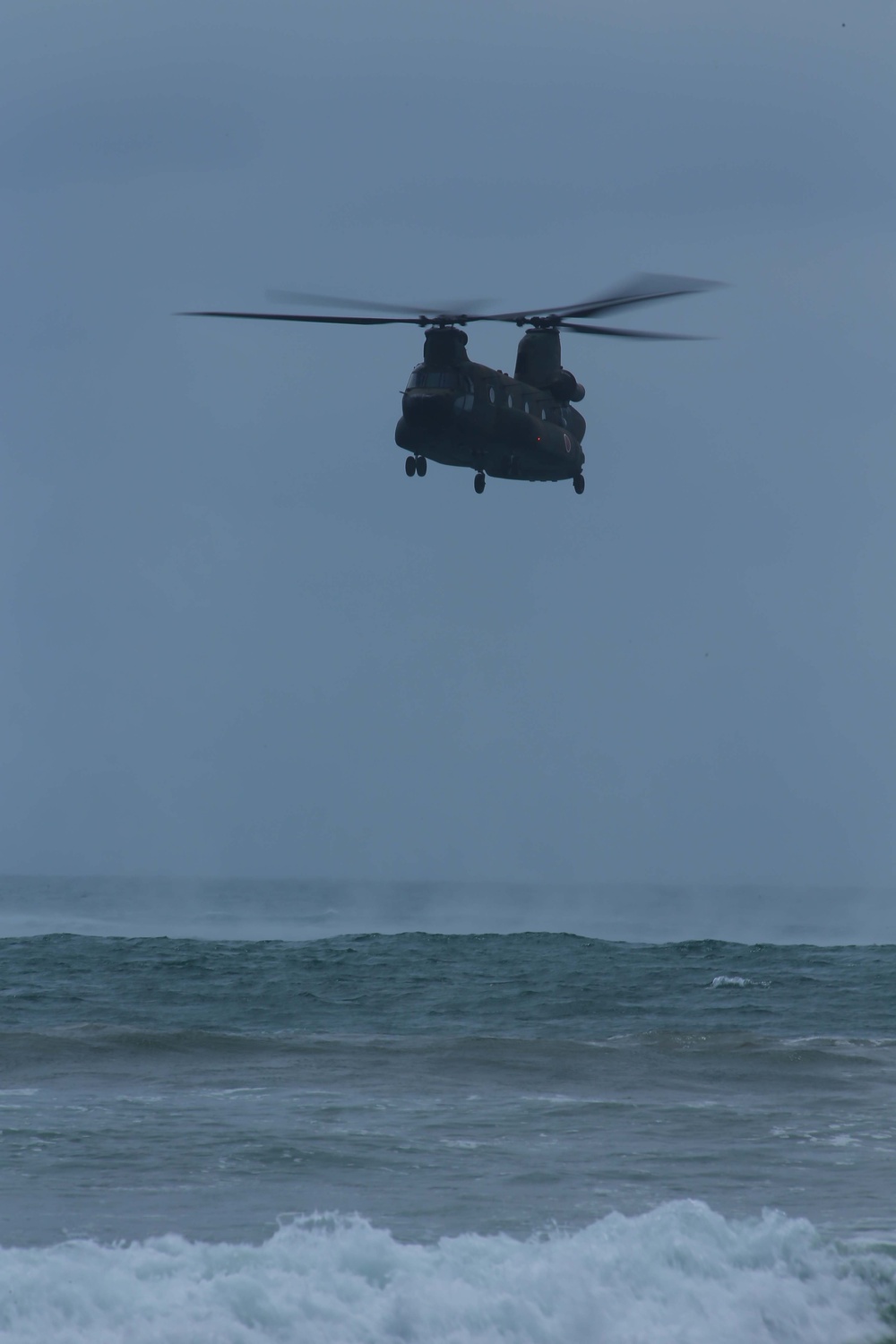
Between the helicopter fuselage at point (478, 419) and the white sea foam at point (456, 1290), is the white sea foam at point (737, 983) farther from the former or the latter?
the white sea foam at point (456, 1290)

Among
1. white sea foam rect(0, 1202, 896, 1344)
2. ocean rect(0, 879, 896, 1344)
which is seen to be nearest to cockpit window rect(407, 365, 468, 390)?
ocean rect(0, 879, 896, 1344)

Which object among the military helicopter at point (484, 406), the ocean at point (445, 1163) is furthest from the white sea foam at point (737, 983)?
the military helicopter at point (484, 406)

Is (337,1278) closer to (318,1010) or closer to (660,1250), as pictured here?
(660,1250)

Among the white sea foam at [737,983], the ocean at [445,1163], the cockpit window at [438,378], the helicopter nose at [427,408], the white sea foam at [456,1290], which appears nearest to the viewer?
the white sea foam at [456,1290]

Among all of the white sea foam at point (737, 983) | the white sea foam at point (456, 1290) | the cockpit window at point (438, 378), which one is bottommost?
the white sea foam at point (456, 1290)

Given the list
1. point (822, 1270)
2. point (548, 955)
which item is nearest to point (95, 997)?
point (548, 955)

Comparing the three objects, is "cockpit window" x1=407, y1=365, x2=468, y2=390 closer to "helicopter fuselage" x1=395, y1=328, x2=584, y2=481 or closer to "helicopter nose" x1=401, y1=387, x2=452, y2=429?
"helicopter fuselage" x1=395, y1=328, x2=584, y2=481
